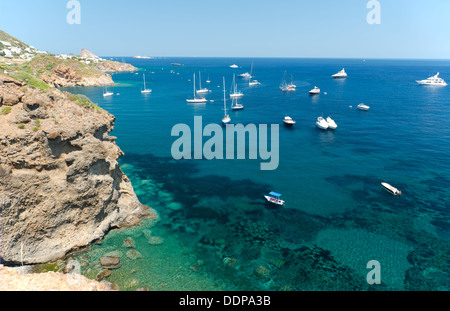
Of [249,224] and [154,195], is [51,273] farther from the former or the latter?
[249,224]

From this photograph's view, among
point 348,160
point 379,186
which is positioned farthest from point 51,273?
point 348,160

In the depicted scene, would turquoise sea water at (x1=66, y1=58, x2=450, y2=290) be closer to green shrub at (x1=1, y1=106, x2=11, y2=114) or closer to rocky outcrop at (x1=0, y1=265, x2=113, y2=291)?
rocky outcrop at (x1=0, y1=265, x2=113, y2=291)

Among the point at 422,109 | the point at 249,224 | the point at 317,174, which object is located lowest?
the point at 249,224

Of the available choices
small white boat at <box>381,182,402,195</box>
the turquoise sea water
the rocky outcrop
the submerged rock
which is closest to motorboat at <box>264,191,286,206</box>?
the turquoise sea water
